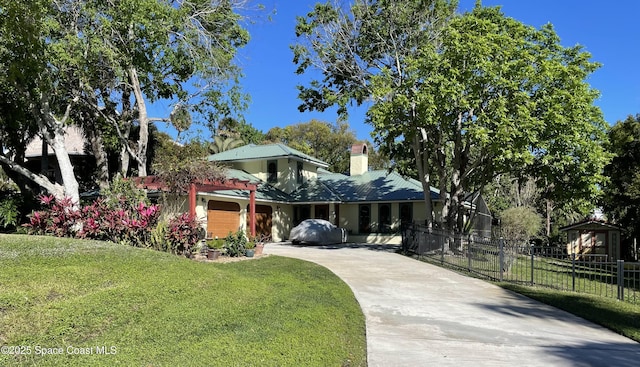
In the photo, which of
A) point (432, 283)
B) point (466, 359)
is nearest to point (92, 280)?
point (466, 359)

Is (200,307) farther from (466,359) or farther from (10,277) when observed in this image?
(466,359)

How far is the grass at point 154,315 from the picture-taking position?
476 cm

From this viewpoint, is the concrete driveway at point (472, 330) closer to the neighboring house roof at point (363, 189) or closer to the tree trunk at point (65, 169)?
the tree trunk at point (65, 169)

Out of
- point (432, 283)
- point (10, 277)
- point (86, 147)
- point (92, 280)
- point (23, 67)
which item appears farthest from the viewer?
point (86, 147)

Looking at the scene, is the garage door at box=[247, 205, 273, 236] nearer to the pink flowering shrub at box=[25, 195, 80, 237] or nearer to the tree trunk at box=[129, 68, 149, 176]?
the tree trunk at box=[129, 68, 149, 176]

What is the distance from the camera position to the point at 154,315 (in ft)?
19.2

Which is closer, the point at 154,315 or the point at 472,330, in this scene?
the point at 154,315

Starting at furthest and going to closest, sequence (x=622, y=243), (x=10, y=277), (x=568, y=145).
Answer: (x=622, y=243) → (x=568, y=145) → (x=10, y=277)

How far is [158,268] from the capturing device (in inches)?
329

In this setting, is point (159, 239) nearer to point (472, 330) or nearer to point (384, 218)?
point (472, 330)

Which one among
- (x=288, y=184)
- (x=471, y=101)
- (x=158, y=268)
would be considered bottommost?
(x=158, y=268)

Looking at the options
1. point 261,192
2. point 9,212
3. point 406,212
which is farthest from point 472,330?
point 261,192

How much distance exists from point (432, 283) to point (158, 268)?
7.22 meters

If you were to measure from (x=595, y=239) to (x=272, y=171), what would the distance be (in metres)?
21.2
